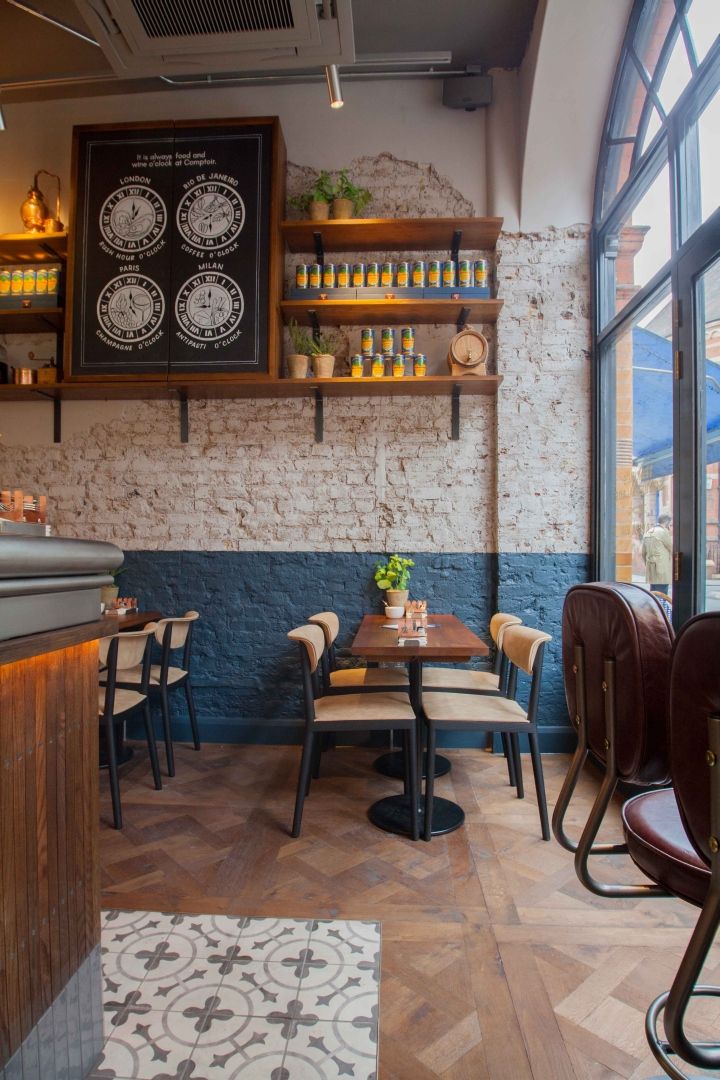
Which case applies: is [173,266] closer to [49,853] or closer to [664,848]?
[49,853]

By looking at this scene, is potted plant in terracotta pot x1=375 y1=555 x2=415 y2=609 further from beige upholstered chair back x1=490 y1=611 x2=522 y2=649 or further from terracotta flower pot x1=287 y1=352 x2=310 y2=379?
terracotta flower pot x1=287 y1=352 x2=310 y2=379

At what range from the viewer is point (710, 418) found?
2572 mm

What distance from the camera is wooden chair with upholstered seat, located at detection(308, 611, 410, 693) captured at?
3324 mm

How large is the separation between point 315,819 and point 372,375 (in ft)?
8.15

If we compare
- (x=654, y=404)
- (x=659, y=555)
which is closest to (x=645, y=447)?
(x=654, y=404)

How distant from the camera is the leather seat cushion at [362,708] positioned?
109 inches

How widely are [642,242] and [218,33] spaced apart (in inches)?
89.6

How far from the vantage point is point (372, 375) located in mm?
3863

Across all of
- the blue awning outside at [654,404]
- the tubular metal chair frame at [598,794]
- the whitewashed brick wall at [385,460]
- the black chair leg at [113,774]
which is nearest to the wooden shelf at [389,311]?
the whitewashed brick wall at [385,460]

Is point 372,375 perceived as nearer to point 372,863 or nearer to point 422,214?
point 422,214

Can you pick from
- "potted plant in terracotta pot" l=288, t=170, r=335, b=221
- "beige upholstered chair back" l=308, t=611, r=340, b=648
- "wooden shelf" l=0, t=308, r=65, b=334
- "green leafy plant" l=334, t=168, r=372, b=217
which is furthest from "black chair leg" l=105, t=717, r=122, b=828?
"green leafy plant" l=334, t=168, r=372, b=217

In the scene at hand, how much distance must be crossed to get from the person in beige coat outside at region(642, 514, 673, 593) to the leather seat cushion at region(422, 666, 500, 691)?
3.17 feet

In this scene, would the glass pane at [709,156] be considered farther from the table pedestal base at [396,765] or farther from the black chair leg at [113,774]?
→ the black chair leg at [113,774]

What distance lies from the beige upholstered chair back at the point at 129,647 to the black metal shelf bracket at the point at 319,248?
255 centimetres
